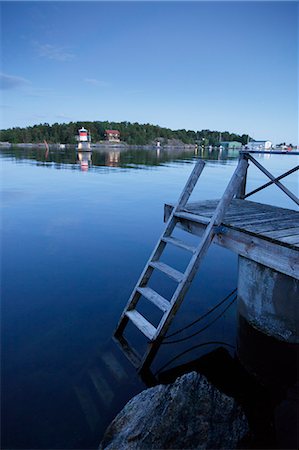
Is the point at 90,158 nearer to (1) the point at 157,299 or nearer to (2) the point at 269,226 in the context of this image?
(1) the point at 157,299

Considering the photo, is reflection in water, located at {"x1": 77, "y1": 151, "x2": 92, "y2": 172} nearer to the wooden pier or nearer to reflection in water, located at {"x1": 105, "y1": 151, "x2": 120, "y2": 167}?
reflection in water, located at {"x1": 105, "y1": 151, "x2": 120, "y2": 167}

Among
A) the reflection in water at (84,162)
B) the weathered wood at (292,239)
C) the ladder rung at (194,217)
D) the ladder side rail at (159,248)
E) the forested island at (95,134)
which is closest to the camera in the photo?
the weathered wood at (292,239)

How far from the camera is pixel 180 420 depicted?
10.5ft

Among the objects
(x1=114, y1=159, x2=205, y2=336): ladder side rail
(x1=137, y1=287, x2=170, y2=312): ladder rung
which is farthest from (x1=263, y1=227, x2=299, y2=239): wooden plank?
(x1=137, y1=287, x2=170, y2=312): ladder rung

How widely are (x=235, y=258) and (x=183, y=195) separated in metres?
5.65

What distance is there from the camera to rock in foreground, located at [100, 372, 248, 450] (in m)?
3.05

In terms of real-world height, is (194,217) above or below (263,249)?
above

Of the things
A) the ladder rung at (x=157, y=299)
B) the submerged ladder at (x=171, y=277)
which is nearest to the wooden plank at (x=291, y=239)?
the submerged ladder at (x=171, y=277)

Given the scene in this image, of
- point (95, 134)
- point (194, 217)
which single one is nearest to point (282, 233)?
point (194, 217)

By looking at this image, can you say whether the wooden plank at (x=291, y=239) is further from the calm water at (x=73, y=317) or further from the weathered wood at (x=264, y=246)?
the calm water at (x=73, y=317)

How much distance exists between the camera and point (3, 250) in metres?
10.3

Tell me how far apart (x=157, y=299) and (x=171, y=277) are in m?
0.48

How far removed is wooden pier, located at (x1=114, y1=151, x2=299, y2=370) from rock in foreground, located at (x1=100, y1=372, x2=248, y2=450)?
3.68 feet

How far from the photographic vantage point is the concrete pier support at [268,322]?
4.69m
